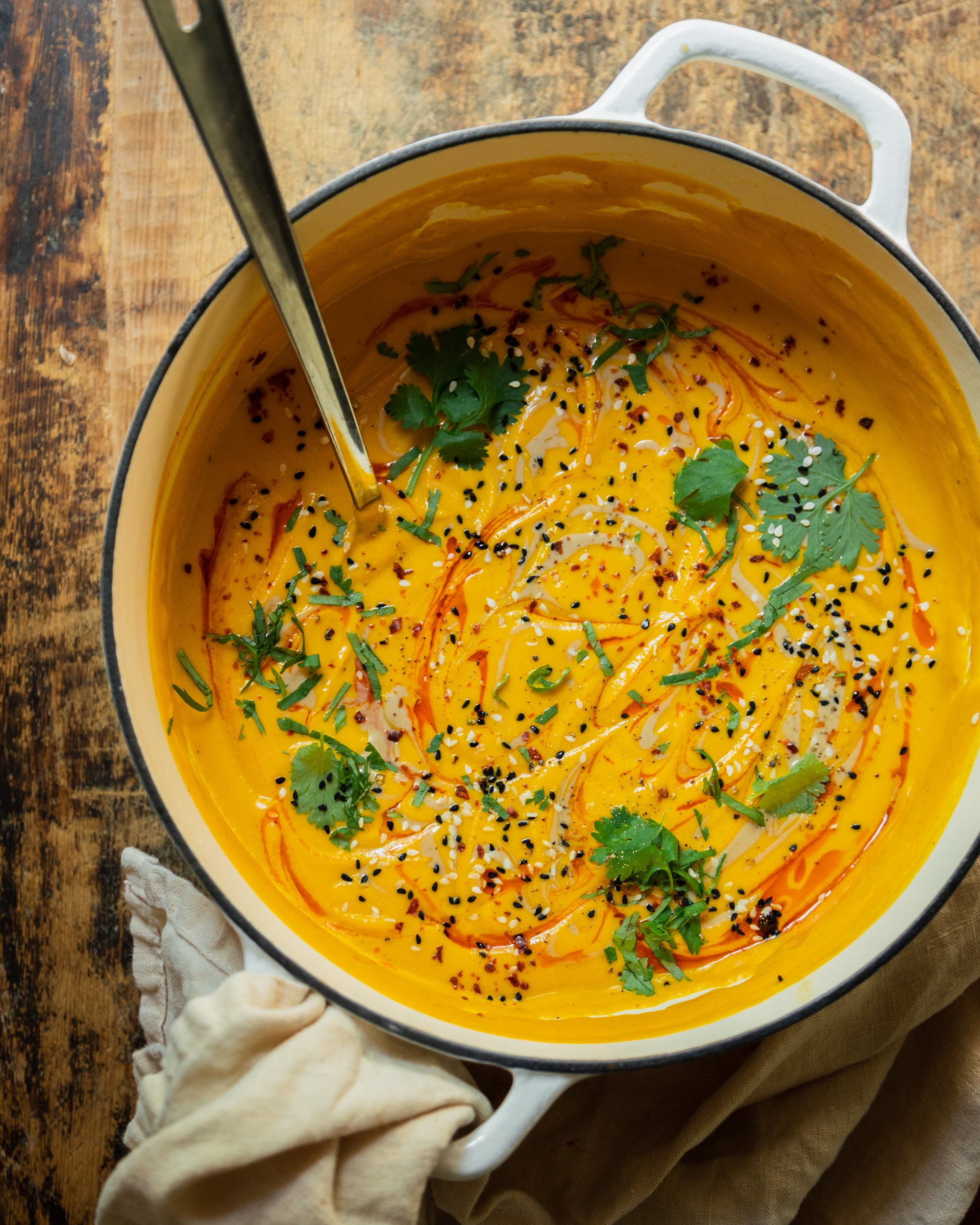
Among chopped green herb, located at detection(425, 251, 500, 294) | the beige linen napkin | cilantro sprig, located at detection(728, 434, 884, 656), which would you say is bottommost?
the beige linen napkin

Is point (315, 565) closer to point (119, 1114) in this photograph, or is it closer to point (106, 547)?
point (106, 547)

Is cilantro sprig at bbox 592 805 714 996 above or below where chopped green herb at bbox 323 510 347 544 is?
below

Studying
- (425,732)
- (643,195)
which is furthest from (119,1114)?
(643,195)

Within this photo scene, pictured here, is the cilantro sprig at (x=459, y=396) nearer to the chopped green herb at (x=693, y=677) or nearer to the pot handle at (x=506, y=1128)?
the chopped green herb at (x=693, y=677)

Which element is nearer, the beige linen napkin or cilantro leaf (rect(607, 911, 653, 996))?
the beige linen napkin

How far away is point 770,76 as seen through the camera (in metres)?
1.37

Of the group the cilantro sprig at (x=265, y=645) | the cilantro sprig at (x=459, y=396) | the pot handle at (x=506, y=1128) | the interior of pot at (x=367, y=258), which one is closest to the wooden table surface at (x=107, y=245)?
the interior of pot at (x=367, y=258)

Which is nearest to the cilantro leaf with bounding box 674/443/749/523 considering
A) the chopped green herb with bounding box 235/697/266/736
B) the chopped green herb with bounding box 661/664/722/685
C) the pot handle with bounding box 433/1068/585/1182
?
the chopped green herb with bounding box 661/664/722/685

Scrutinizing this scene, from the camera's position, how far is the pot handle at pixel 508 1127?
50.6 inches

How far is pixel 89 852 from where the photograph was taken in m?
1.58

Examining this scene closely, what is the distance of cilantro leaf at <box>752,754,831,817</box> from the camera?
1.66 m

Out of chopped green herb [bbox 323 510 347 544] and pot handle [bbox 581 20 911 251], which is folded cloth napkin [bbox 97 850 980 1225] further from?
pot handle [bbox 581 20 911 251]

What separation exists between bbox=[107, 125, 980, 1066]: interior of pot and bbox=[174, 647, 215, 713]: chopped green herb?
128mm

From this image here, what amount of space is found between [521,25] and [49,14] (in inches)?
31.0
